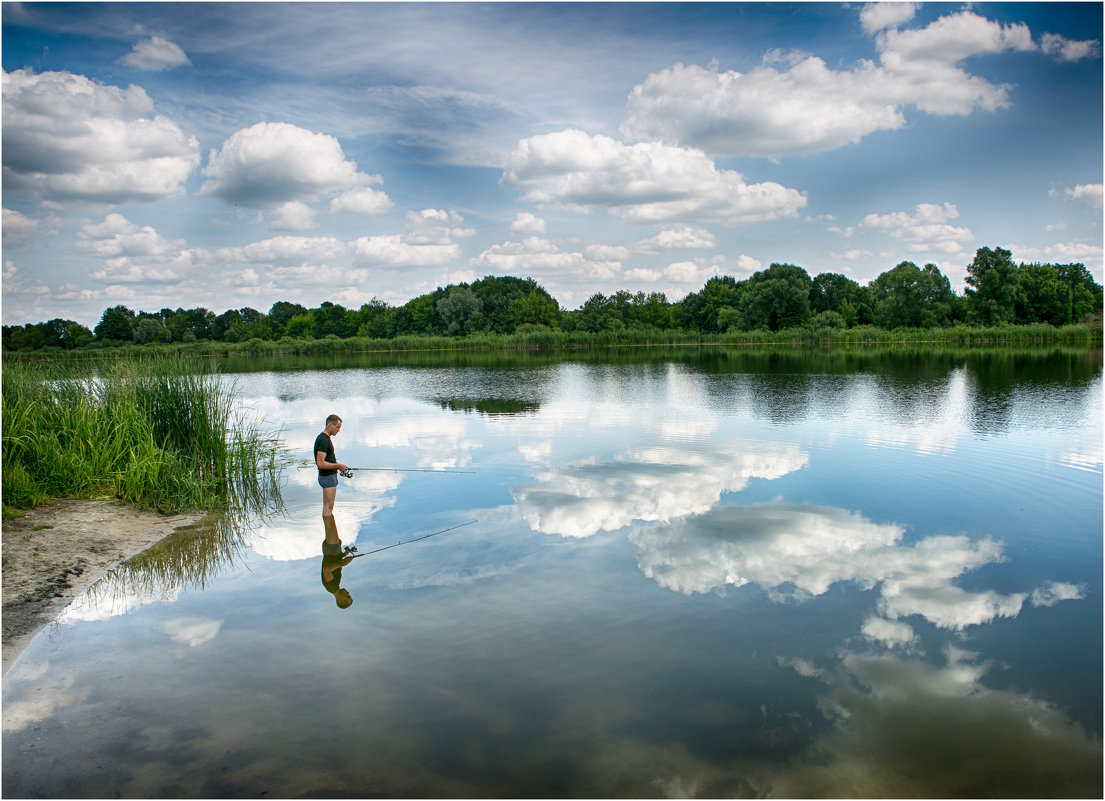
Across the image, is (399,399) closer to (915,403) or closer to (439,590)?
(915,403)

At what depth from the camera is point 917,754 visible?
495 centimetres

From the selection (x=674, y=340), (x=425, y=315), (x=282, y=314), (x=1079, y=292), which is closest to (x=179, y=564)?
(x=674, y=340)

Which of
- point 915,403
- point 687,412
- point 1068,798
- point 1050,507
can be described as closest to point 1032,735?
point 1068,798

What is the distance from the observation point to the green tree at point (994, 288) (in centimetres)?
7838

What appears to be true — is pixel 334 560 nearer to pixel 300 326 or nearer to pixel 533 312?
pixel 533 312

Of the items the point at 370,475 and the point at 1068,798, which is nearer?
the point at 1068,798

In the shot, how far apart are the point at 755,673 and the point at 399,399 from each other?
82.4 ft

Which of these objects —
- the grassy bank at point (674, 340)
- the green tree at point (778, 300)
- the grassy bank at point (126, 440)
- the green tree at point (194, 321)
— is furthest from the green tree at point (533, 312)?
the grassy bank at point (126, 440)

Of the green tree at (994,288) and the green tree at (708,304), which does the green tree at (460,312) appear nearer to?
the green tree at (708,304)

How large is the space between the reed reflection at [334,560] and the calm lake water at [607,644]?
0.14m

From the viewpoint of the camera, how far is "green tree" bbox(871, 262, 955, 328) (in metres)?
81.2

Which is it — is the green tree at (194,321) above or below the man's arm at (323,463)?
above

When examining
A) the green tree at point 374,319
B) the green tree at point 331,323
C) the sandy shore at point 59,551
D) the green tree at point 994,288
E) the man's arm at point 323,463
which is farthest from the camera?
the green tree at point 331,323

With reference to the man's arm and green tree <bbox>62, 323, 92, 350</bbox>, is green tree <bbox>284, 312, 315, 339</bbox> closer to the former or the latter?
green tree <bbox>62, 323, 92, 350</bbox>
